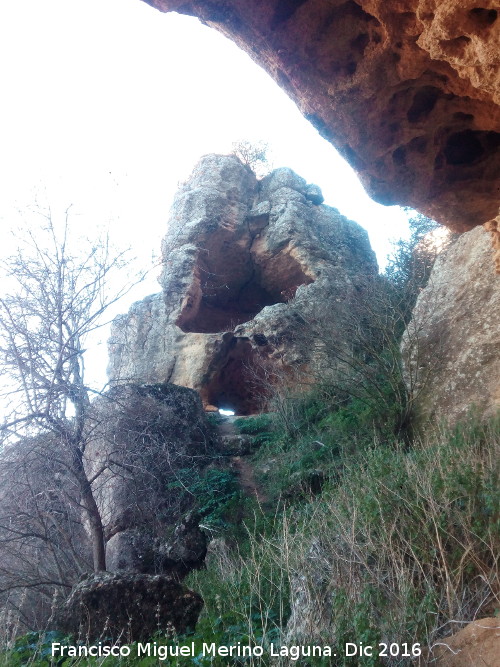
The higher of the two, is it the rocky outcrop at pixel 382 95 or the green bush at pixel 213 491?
the rocky outcrop at pixel 382 95

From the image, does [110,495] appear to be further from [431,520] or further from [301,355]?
[431,520]

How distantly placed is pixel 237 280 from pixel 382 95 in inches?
526

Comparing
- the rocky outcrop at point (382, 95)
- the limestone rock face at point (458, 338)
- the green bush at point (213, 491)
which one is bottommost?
the green bush at point (213, 491)

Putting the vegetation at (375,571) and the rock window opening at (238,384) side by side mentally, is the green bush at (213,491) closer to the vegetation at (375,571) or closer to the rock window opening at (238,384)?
the vegetation at (375,571)

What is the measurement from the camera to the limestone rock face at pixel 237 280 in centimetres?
1490

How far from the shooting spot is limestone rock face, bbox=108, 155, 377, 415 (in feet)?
48.9

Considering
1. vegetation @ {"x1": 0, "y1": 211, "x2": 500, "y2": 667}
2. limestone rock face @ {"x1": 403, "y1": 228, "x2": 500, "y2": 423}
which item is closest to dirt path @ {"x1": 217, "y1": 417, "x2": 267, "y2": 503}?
vegetation @ {"x1": 0, "y1": 211, "x2": 500, "y2": 667}

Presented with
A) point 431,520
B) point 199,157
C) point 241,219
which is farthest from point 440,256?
point 199,157

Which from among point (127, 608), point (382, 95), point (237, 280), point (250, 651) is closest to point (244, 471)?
point (127, 608)

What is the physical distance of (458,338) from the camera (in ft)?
26.9

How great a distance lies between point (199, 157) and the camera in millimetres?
20453

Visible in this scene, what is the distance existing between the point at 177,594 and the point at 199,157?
18025 mm

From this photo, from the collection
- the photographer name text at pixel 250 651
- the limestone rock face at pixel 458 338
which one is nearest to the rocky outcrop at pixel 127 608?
the photographer name text at pixel 250 651

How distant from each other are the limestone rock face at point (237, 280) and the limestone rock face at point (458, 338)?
14.2 feet
